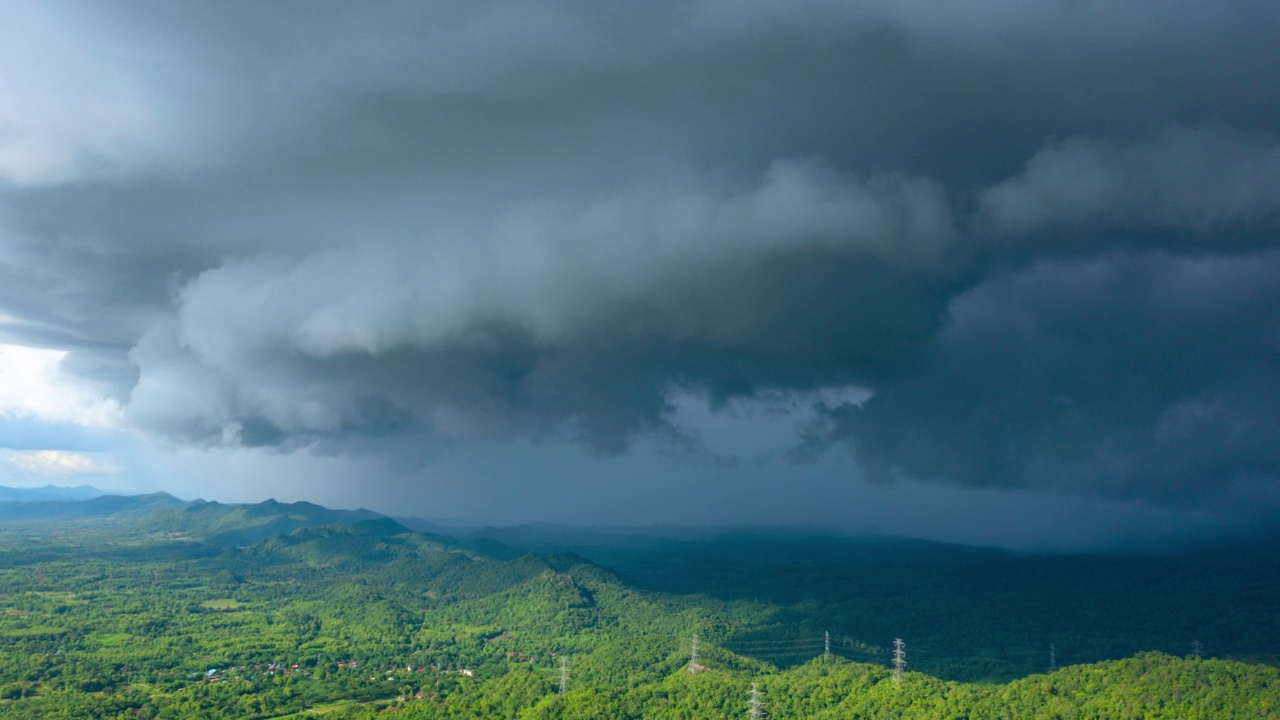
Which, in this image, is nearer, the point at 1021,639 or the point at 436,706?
the point at 436,706

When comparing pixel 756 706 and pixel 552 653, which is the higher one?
pixel 756 706

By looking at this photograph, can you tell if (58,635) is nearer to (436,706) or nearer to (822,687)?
(436,706)

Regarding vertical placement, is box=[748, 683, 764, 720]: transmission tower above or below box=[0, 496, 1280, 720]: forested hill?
above

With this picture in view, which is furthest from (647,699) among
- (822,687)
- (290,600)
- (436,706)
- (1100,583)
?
(1100,583)

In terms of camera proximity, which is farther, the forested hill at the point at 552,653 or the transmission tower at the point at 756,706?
the forested hill at the point at 552,653

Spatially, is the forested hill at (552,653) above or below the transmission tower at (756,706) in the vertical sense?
below

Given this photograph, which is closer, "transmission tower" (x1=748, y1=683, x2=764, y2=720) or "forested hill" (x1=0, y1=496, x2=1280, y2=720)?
"transmission tower" (x1=748, y1=683, x2=764, y2=720)

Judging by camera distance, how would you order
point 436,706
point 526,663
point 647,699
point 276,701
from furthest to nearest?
point 526,663 → point 276,701 → point 436,706 → point 647,699

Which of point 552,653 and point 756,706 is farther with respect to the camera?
point 552,653
